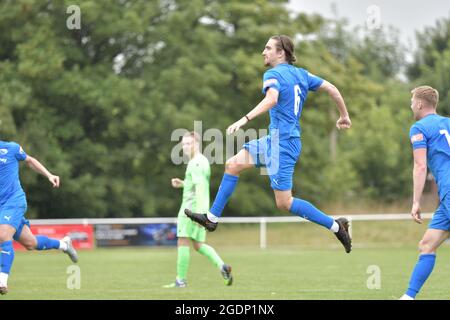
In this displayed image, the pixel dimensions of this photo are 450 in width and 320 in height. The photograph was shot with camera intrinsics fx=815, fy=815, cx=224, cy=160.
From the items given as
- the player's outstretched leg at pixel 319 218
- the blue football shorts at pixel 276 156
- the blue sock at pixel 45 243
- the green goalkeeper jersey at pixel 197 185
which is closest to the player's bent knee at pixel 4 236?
the blue sock at pixel 45 243

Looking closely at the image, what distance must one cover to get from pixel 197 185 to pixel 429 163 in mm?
4298

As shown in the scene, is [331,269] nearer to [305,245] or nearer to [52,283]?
[52,283]

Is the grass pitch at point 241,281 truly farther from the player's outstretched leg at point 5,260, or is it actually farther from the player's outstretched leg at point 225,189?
the player's outstretched leg at point 225,189

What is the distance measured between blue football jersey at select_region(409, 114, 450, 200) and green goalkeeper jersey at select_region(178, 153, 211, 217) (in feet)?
13.6

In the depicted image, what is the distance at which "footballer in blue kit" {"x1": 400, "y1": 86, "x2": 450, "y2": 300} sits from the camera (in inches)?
311

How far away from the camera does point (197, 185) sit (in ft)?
38.3

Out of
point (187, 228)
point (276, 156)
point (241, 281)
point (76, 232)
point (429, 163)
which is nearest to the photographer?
point (429, 163)

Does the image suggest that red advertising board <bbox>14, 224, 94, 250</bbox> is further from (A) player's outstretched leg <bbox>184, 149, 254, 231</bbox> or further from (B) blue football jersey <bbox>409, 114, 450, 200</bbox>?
(B) blue football jersey <bbox>409, 114, 450, 200</bbox>

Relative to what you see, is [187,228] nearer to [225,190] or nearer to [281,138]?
[225,190]

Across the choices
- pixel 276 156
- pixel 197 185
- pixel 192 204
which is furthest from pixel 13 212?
pixel 276 156

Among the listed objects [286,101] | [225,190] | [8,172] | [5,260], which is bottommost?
[5,260]

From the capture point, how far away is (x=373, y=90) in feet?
133

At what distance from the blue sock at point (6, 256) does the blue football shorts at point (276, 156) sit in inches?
137

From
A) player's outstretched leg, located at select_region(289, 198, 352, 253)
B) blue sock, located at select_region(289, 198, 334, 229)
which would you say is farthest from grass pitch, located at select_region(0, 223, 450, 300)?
blue sock, located at select_region(289, 198, 334, 229)
